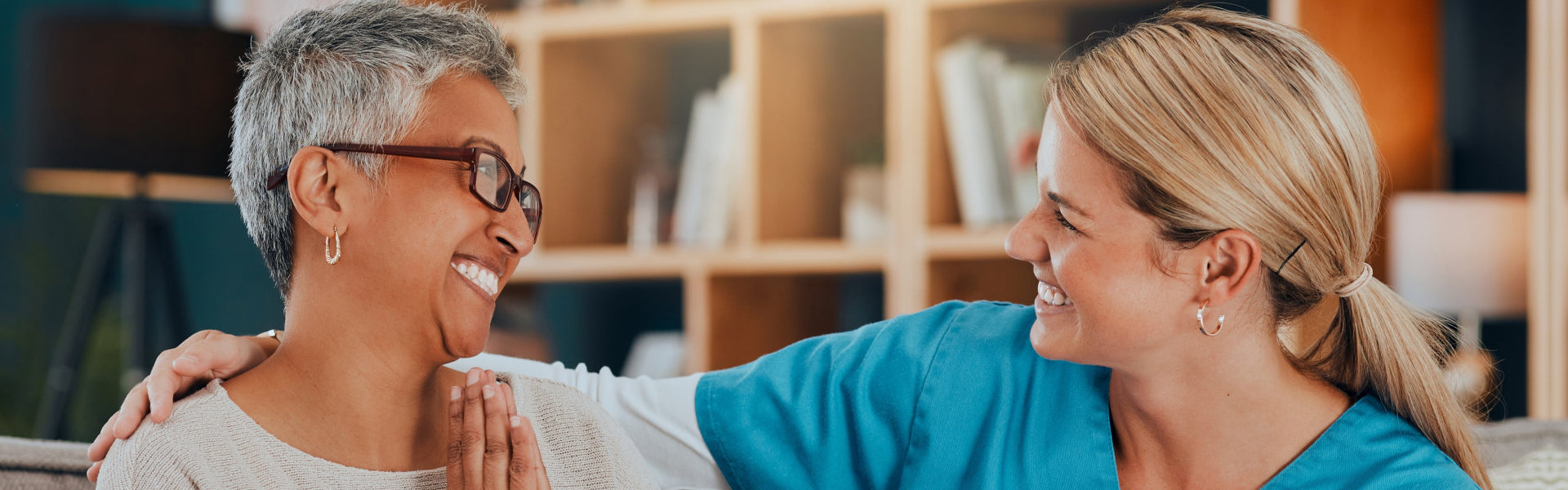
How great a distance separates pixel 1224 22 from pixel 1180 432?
0.43 metres

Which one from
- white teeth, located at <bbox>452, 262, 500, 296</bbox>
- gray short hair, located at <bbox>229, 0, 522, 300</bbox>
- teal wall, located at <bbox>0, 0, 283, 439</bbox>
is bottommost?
teal wall, located at <bbox>0, 0, 283, 439</bbox>

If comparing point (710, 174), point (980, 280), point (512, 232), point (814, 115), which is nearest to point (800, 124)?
point (814, 115)

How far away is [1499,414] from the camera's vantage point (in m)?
2.83

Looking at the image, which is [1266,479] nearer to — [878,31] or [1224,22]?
[1224,22]

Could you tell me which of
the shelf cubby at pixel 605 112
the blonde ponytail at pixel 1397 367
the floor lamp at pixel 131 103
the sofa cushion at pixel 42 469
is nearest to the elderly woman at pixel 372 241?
the sofa cushion at pixel 42 469

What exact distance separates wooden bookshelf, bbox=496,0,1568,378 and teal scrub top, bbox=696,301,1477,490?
3.73 feet

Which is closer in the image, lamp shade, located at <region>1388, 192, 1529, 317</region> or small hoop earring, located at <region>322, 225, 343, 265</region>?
small hoop earring, located at <region>322, 225, 343, 265</region>

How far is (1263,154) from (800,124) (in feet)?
5.59

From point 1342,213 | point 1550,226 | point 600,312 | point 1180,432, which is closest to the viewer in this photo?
point 1342,213

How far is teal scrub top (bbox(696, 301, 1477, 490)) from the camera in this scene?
1355 mm

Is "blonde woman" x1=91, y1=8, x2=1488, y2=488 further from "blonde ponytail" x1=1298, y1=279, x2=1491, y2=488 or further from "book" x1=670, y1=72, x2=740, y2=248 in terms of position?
"book" x1=670, y1=72, x2=740, y2=248

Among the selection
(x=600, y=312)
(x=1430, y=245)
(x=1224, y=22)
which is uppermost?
(x=1224, y=22)

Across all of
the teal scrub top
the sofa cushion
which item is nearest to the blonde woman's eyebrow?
the teal scrub top

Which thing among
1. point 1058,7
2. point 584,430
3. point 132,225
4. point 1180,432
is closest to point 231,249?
point 132,225
